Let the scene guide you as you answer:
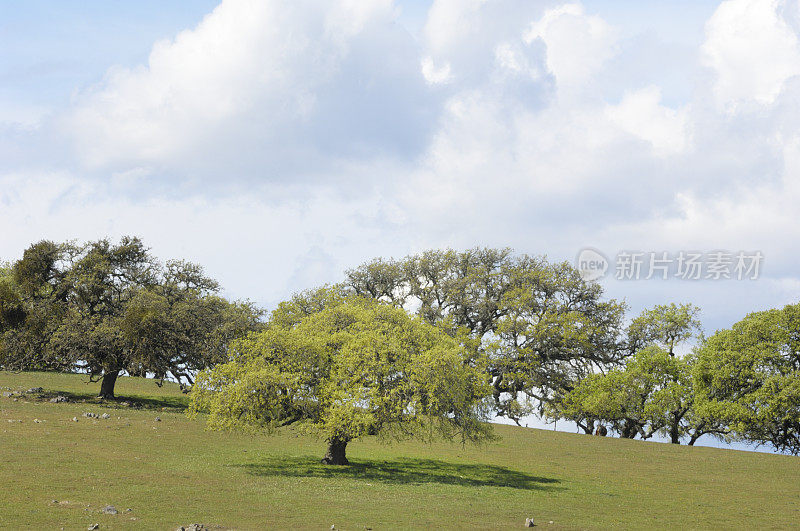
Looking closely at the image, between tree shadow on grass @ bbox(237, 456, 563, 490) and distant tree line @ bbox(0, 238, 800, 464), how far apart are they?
5.98 feet

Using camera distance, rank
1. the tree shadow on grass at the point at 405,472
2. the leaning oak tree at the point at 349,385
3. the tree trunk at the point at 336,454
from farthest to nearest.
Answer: the tree trunk at the point at 336,454 < the tree shadow on grass at the point at 405,472 < the leaning oak tree at the point at 349,385

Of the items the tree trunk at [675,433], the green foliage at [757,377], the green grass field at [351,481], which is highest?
the green foliage at [757,377]

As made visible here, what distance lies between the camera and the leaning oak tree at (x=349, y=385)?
34.1 meters

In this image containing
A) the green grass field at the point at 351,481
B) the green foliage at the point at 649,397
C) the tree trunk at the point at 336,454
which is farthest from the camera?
the green foliage at the point at 649,397

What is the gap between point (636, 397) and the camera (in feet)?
195

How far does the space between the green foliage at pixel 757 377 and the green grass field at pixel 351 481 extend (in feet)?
10.2

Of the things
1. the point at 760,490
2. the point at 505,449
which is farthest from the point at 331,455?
the point at 760,490

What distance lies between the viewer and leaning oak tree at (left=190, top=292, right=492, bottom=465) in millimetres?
34125

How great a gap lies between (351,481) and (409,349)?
753 centimetres

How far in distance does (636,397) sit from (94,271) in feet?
165

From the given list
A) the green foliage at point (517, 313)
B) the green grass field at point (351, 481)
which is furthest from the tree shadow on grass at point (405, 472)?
the green foliage at point (517, 313)

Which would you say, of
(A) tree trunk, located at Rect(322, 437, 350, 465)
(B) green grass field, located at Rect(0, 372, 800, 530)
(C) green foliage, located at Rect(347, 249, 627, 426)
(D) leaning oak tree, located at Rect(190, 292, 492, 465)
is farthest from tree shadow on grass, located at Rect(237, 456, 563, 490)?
(C) green foliage, located at Rect(347, 249, 627, 426)

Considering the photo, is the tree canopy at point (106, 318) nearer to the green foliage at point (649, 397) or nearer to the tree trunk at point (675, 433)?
the green foliage at point (649, 397)

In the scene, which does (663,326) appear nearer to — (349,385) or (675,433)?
(675,433)
